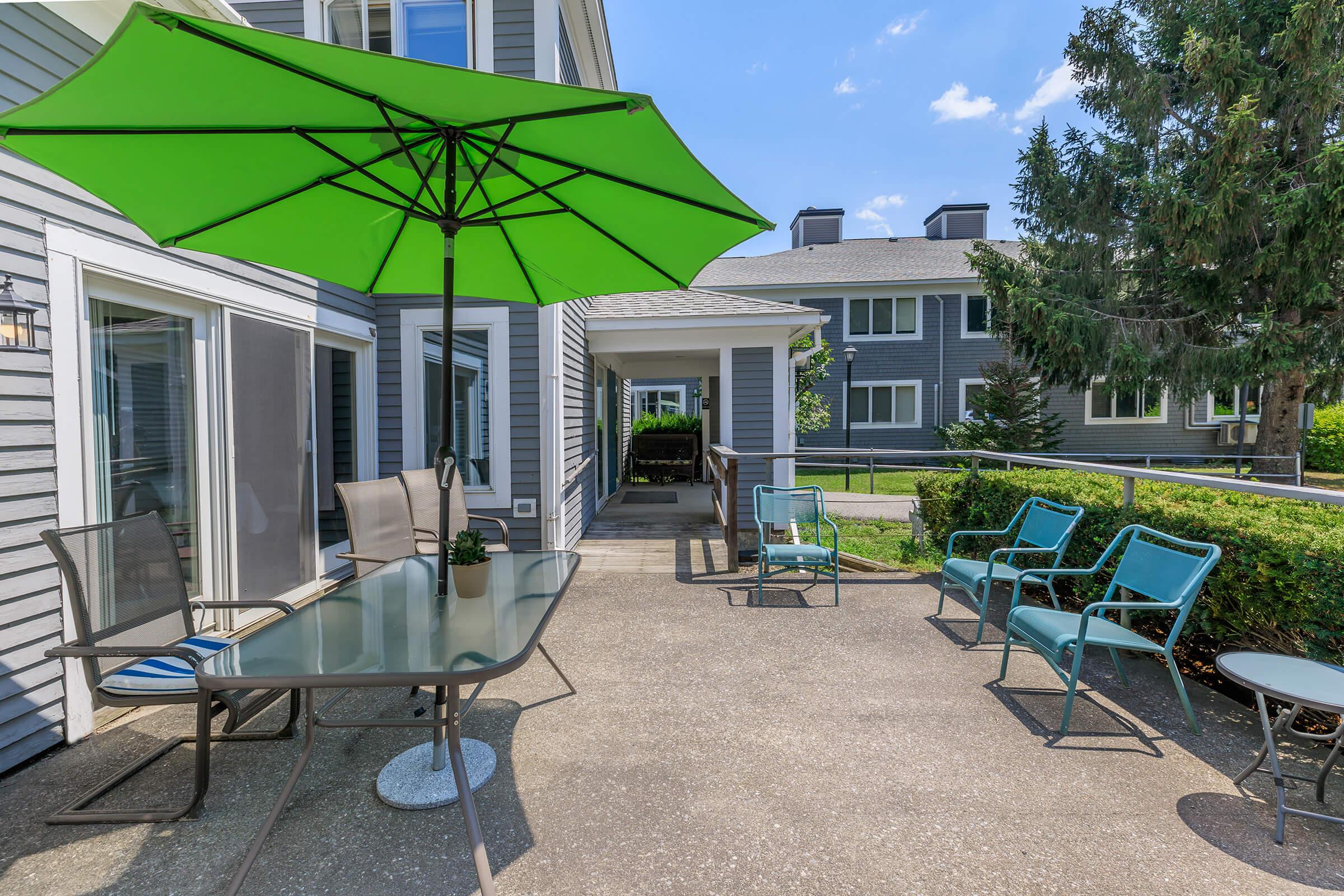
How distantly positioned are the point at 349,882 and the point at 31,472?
2139 millimetres

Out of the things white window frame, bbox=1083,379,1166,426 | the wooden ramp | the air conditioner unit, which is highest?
white window frame, bbox=1083,379,1166,426

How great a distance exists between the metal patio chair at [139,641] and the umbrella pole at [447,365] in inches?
28.7

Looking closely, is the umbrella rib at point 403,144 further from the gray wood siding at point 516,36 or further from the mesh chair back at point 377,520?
the gray wood siding at point 516,36

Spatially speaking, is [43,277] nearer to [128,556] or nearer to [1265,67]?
[128,556]

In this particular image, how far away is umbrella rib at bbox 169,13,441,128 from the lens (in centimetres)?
148

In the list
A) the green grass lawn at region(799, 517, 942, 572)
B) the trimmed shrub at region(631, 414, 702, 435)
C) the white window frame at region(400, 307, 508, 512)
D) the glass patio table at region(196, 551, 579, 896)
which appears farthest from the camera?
the trimmed shrub at region(631, 414, 702, 435)

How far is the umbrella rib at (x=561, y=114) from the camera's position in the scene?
166 cm

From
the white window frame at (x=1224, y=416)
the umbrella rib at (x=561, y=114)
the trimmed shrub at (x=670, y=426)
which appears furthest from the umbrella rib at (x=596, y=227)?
the white window frame at (x=1224, y=416)

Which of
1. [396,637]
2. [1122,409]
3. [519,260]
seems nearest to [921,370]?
[1122,409]

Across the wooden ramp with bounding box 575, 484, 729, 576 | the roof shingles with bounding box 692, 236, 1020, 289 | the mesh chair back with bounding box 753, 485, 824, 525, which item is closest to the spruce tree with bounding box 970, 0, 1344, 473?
the roof shingles with bounding box 692, 236, 1020, 289

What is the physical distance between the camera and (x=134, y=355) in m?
3.24

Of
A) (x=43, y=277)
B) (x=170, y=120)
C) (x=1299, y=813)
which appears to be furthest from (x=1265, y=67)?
(x=43, y=277)

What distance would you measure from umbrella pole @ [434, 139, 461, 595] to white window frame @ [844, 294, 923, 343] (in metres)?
15.3

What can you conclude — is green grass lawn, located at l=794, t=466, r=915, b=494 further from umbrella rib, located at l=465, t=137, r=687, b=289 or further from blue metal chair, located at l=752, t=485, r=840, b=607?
umbrella rib, located at l=465, t=137, r=687, b=289
